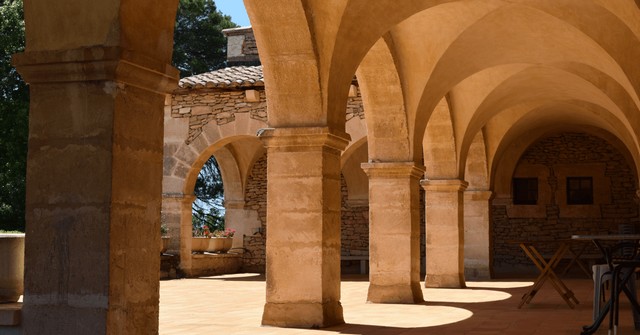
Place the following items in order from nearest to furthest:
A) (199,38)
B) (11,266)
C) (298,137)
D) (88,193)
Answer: (88,193)
(11,266)
(298,137)
(199,38)

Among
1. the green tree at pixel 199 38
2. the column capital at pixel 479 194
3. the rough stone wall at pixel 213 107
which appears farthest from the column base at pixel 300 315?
the green tree at pixel 199 38

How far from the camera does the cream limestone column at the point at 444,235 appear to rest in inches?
538

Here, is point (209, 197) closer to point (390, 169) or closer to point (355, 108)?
point (355, 108)

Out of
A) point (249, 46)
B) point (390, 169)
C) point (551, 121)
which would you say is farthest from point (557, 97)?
point (249, 46)

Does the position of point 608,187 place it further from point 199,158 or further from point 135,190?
point 135,190

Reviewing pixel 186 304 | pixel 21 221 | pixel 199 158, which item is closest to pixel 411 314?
pixel 186 304

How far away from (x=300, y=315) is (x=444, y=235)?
6.71 meters

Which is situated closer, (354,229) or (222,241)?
(222,241)

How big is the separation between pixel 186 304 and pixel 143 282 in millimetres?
5902

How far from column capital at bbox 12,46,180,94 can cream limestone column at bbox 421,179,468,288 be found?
386 inches

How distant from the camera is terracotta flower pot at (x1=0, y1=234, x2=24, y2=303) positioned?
473 cm

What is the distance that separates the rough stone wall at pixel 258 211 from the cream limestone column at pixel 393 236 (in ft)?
31.2

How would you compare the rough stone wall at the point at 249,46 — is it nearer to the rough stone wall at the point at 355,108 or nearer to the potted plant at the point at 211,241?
the potted plant at the point at 211,241

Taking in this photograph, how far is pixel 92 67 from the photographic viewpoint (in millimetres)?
4188
